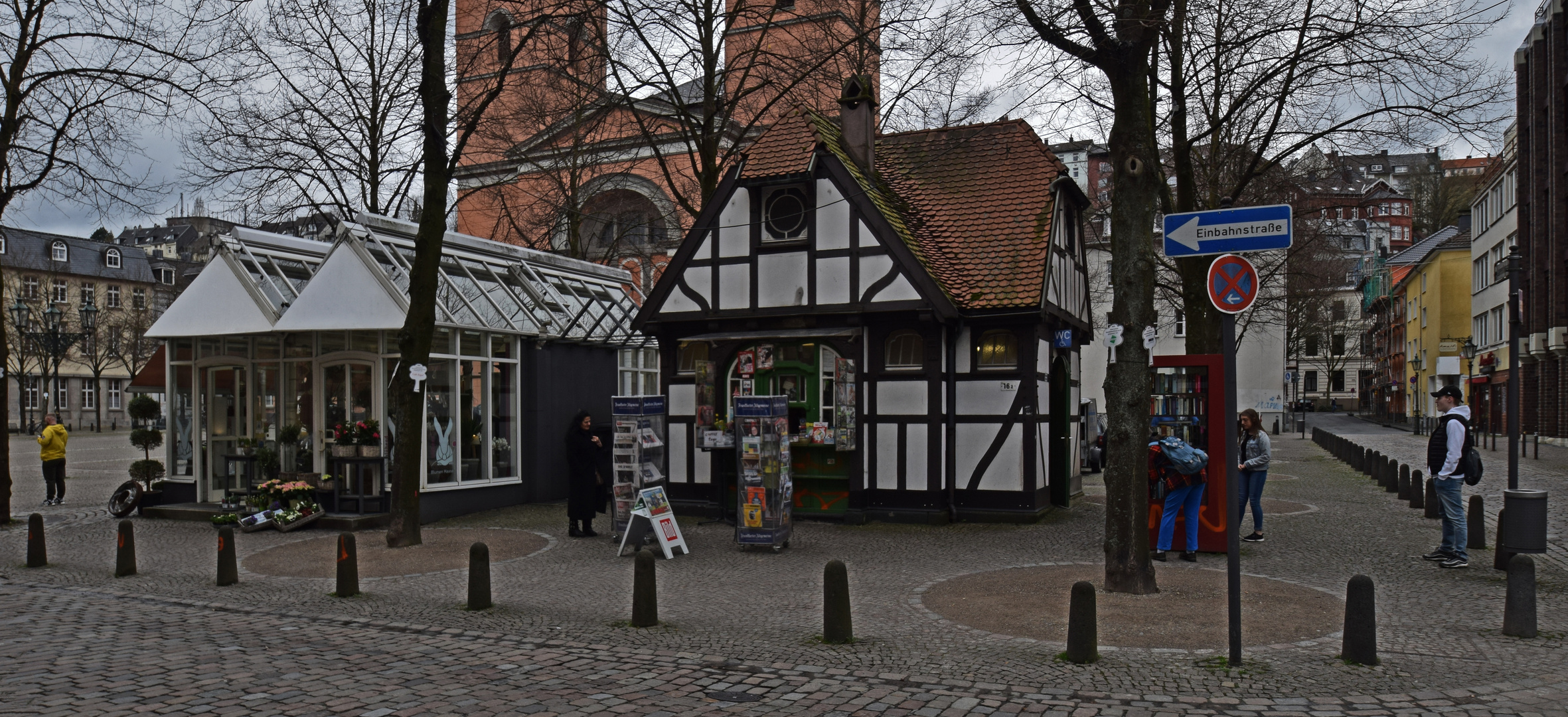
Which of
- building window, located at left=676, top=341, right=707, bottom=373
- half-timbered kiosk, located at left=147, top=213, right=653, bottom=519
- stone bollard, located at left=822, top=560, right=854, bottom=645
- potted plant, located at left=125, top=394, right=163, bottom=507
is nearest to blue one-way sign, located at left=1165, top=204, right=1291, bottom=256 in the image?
stone bollard, located at left=822, top=560, right=854, bottom=645

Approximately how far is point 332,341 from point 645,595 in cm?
1068

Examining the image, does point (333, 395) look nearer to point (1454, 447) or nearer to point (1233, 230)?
point (1233, 230)

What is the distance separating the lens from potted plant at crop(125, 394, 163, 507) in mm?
19047

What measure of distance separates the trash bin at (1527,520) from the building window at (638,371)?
1537 centimetres

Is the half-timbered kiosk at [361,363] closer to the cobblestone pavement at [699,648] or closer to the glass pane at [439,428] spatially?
the glass pane at [439,428]

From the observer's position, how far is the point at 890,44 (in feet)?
64.8

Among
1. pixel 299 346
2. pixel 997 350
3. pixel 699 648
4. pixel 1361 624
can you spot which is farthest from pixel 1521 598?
pixel 299 346

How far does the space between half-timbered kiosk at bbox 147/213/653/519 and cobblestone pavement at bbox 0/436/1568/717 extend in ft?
14.4

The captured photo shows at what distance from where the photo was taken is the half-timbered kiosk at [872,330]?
16594mm

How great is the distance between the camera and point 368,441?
17047mm

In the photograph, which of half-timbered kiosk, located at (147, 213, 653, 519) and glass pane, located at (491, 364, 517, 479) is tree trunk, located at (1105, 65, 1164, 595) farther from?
glass pane, located at (491, 364, 517, 479)

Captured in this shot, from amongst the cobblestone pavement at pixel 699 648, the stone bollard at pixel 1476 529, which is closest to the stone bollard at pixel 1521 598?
the cobblestone pavement at pixel 699 648

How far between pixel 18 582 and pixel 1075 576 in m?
11.5

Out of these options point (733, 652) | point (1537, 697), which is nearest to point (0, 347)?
point (733, 652)
